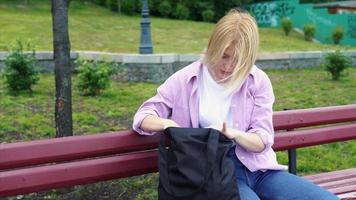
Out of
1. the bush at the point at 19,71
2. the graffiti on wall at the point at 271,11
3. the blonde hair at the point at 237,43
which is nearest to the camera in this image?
the blonde hair at the point at 237,43

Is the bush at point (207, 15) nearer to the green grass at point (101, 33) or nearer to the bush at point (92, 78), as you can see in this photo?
the green grass at point (101, 33)

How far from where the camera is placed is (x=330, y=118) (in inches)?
155

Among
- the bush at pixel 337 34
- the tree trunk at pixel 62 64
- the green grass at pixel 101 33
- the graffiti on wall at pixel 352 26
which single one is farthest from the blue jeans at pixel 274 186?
the graffiti on wall at pixel 352 26

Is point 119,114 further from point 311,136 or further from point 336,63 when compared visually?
point 336,63

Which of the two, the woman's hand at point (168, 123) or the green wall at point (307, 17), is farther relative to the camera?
the green wall at point (307, 17)

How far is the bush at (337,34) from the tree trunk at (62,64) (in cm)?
1896

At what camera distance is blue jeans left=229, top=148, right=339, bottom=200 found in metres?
2.90

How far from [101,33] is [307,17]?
1299 centimetres

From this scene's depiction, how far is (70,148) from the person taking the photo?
291 centimetres

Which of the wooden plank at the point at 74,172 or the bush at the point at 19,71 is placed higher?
the wooden plank at the point at 74,172

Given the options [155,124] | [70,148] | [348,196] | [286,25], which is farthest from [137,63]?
[286,25]

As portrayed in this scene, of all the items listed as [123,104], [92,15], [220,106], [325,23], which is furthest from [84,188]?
[325,23]

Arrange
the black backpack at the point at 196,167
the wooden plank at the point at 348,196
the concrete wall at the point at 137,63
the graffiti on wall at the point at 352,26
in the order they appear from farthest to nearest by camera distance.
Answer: the graffiti on wall at the point at 352,26
the concrete wall at the point at 137,63
the wooden plank at the point at 348,196
the black backpack at the point at 196,167

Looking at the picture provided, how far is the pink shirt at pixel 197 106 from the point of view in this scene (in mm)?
2914
